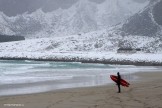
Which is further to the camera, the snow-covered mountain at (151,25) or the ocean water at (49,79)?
the snow-covered mountain at (151,25)

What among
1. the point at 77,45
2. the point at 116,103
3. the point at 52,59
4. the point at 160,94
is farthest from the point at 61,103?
the point at 77,45

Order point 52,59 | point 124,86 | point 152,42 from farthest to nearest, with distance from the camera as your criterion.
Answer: point 152,42 < point 52,59 < point 124,86

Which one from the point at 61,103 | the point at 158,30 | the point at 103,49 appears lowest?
the point at 61,103

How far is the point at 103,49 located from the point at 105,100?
146 metres

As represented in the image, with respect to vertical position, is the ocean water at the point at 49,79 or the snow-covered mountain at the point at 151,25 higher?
the snow-covered mountain at the point at 151,25

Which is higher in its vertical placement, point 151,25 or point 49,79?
point 151,25

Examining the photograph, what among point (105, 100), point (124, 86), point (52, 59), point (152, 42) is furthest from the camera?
point (152, 42)

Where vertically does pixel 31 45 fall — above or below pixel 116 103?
above

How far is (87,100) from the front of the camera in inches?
674

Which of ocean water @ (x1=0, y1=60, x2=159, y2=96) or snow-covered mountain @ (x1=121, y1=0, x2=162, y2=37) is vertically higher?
snow-covered mountain @ (x1=121, y1=0, x2=162, y2=37)

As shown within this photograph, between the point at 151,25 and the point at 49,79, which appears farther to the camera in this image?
the point at 151,25

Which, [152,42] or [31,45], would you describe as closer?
[152,42]

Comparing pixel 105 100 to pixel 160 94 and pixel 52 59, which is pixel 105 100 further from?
pixel 52 59

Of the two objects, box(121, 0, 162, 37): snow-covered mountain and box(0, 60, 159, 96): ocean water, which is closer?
box(0, 60, 159, 96): ocean water
